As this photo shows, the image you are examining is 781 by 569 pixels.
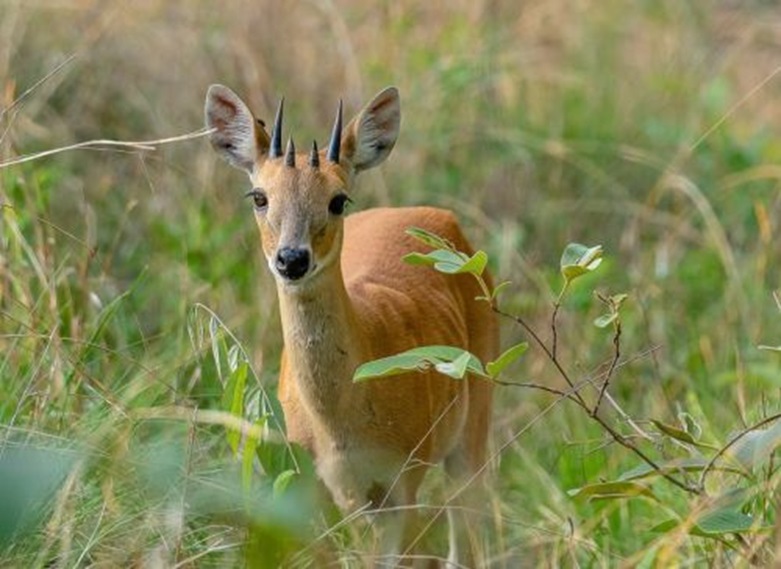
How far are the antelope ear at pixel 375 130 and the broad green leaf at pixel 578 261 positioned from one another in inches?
66.9

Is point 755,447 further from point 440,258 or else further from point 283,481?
point 283,481

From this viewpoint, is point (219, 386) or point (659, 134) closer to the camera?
point (219, 386)

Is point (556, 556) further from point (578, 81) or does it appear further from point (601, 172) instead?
point (578, 81)

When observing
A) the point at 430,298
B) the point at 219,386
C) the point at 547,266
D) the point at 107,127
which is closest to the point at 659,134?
the point at 547,266

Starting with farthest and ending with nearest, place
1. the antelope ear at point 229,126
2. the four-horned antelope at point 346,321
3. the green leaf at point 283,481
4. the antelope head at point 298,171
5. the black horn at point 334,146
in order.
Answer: the antelope ear at point 229,126, the black horn at point 334,146, the four-horned antelope at point 346,321, the antelope head at point 298,171, the green leaf at point 283,481

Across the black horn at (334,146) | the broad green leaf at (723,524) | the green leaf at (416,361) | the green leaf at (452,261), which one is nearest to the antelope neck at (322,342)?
the black horn at (334,146)

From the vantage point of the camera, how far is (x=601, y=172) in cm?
998

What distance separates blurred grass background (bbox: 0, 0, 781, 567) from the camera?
626cm

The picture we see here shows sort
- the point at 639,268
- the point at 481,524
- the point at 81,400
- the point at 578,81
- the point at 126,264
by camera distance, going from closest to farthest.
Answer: the point at 81,400, the point at 481,524, the point at 126,264, the point at 639,268, the point at 578,81

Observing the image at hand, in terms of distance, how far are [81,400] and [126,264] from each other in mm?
2807

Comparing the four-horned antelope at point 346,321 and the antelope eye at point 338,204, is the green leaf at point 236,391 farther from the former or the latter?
the antelope eye at point 338,204

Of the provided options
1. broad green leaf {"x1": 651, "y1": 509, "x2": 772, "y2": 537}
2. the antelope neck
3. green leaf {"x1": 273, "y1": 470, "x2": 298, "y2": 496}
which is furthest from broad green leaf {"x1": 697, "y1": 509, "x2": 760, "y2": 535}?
the antelope neck

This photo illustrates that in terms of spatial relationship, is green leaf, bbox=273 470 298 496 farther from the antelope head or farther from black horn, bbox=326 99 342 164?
black horn, bbox=326 99 342 164

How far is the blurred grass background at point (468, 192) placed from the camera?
246 inches
